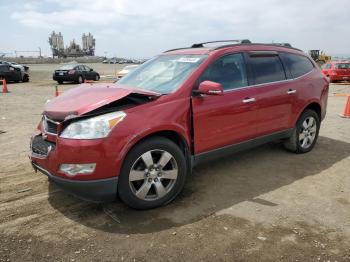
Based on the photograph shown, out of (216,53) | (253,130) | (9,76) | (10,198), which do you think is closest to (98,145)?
(10,198)

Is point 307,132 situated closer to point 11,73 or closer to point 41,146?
point 41,146

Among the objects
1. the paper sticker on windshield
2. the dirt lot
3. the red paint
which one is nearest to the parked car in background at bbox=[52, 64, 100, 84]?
the dirt lot

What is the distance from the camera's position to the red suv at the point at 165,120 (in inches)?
135

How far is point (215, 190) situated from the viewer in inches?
173

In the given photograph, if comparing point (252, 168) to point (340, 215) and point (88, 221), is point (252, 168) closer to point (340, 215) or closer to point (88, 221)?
point (340, 215)

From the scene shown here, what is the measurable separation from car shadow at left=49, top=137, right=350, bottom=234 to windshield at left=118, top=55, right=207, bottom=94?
1.34 metres

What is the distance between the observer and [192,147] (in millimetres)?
4176

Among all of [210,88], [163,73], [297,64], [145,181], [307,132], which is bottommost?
[145,181]

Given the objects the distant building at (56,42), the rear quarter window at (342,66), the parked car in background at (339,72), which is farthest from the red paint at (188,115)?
the distant building at (56,42)

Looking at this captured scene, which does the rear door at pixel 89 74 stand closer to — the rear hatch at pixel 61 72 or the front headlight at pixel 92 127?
the rear hatch at pixel 61 72

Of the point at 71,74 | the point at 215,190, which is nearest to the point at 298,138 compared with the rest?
the point at 215,190

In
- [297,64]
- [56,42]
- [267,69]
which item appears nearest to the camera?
[267,69]

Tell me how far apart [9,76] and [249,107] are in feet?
72.7

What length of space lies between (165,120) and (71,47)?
105781 millimetres
